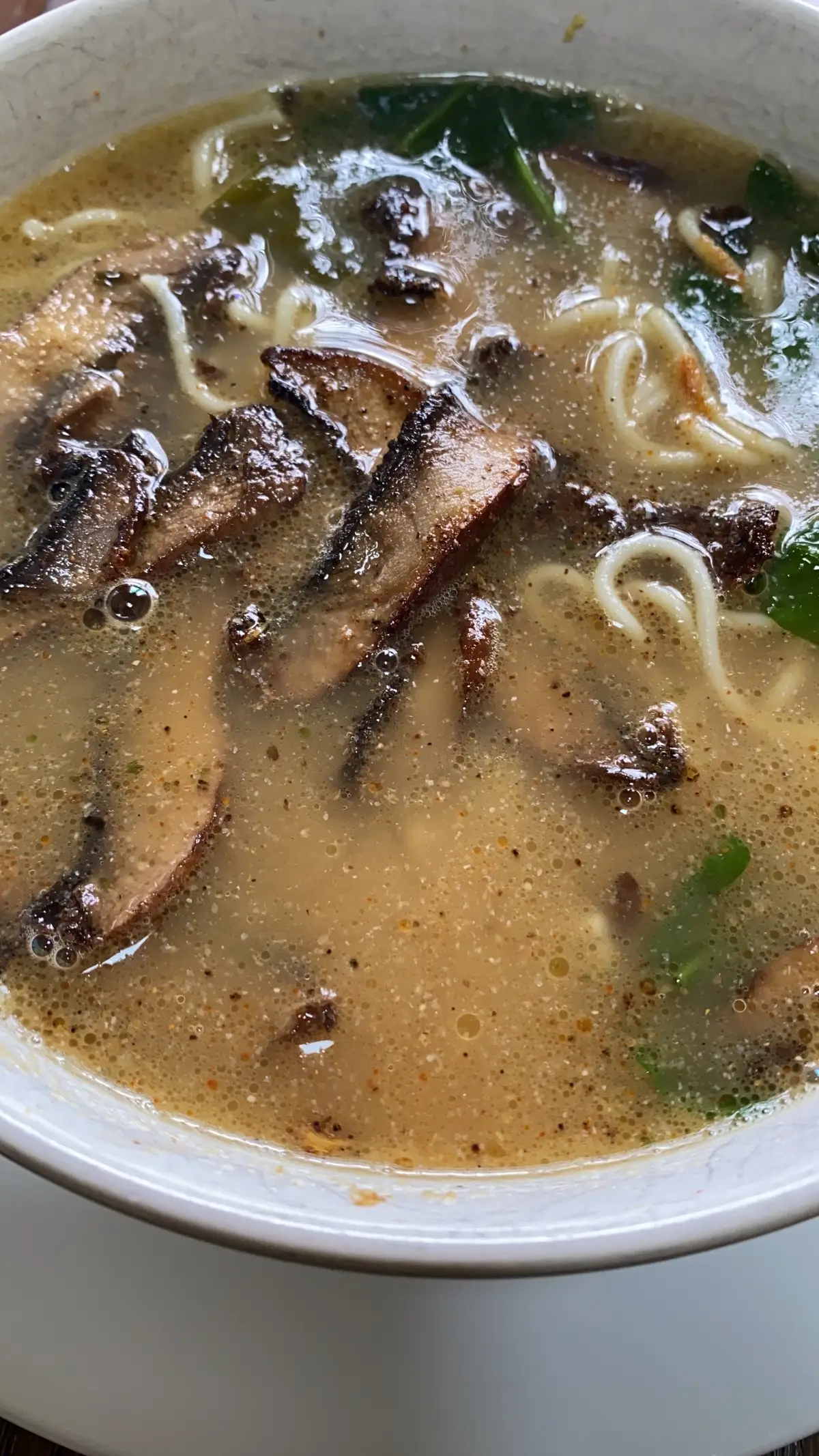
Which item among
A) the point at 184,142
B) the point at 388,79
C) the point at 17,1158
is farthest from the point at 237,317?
the point at 17,1158

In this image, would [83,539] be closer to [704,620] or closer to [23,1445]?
[704,620]

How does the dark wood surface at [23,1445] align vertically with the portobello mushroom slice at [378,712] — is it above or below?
below

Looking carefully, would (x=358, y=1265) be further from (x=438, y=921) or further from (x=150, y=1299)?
(x=438, y=921)

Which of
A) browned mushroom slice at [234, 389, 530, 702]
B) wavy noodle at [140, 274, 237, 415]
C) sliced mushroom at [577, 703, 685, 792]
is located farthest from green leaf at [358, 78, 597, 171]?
sliced mushroom at [577, 703, 685, 792]

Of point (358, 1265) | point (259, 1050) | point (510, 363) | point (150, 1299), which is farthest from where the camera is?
point (510, 363)

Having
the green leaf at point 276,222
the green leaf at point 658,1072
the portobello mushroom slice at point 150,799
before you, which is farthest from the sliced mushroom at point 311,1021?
the green leaf at point 276,222

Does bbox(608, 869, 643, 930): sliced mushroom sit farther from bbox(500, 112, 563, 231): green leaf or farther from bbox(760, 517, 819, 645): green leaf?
bbox(500, 112, 563, 231): green leaf

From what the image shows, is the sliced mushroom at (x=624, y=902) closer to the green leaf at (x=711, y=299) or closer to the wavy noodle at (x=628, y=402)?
the wavy noodle at (x=628, y=402)
